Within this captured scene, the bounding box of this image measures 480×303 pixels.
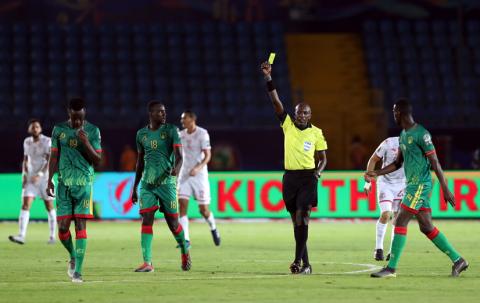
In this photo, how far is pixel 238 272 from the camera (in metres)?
15.0

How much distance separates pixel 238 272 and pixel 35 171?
817cm

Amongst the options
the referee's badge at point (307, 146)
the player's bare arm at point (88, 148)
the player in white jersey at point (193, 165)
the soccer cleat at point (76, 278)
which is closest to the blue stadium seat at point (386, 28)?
the player in white jersey at point (193, 165)

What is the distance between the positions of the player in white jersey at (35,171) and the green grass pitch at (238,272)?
1.90 feet

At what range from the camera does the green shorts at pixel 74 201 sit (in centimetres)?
1362

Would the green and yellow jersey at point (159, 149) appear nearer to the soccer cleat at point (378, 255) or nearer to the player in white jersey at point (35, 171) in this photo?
the soccer cleat at point (378, 255)

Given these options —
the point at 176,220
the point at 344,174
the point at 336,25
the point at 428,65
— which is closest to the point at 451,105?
the point at 428,65

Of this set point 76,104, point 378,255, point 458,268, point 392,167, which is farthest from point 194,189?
point 76,104

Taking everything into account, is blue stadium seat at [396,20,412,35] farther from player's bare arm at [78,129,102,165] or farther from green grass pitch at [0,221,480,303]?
player's bare arm at [78,129,102,165]

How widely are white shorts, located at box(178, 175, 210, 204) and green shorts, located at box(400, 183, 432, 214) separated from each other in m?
7.16

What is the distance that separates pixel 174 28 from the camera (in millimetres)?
39375

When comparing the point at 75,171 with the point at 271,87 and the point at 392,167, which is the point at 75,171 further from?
the point at 392,167

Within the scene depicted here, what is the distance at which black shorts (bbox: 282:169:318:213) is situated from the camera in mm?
14922

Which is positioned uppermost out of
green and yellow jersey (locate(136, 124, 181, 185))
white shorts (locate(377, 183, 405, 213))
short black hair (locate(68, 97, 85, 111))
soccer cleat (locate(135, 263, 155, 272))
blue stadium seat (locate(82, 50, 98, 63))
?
blue stadium seat (locate(82, 50, 98, 63))

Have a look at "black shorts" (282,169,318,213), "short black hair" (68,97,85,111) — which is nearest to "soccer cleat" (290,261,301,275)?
"black shorts" (282,169,318,213)
